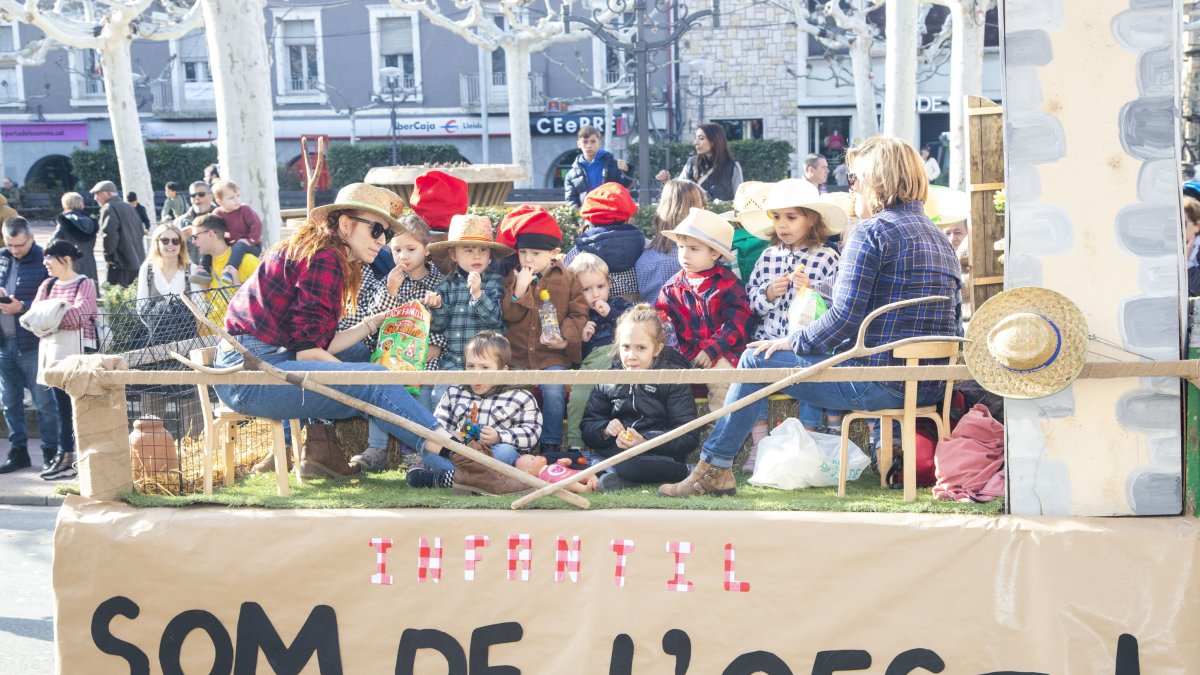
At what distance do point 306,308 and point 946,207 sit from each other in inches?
121

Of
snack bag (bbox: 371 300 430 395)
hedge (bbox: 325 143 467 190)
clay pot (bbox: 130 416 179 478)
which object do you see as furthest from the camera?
hedge (bbox: 325 143 467 190)

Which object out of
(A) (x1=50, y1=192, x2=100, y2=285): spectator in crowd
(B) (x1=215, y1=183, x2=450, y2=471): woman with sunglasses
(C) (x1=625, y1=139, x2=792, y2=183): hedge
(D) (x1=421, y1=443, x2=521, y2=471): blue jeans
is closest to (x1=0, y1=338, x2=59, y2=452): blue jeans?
(A) (x1=50, y1=192, x2=100, y2=285): spectator in crowd

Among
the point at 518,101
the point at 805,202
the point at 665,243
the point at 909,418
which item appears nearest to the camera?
the point at 909,418

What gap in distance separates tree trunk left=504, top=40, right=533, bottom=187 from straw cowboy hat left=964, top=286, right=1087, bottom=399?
1186 inches

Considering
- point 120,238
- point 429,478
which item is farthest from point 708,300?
point 120,238

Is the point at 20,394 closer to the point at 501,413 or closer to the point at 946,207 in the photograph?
the point at 501,413

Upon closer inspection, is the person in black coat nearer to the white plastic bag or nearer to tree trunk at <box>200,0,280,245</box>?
the white plastic bag

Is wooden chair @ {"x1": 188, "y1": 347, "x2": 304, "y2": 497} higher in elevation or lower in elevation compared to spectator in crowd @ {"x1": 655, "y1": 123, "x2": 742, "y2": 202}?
lower

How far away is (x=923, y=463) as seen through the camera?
4555 mm

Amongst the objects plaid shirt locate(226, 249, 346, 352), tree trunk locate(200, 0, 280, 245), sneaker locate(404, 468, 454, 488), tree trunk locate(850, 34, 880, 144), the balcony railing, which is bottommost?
sneaker locate(404, 468, 454, 488)

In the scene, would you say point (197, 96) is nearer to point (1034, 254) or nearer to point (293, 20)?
point (293, 20)

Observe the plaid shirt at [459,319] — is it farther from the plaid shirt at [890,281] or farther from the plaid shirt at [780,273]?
the plaid shirt at [890,281]

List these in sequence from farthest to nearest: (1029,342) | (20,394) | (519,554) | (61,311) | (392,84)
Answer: (392,84)
(20,394)
(61,311)
(519,554)
(1029,342)

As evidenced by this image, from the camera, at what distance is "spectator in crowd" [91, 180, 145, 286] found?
42.4ft
